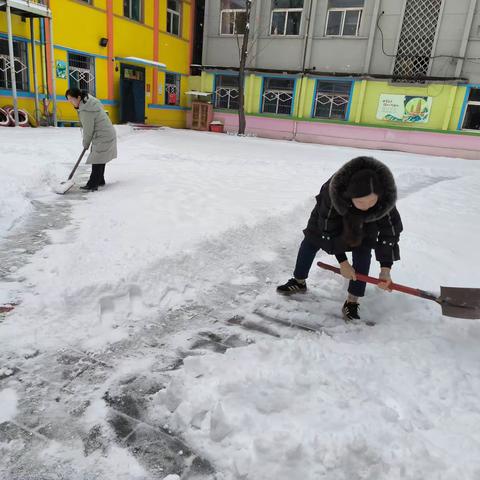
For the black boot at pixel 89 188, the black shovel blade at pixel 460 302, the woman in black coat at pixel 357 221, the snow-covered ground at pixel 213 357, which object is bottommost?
the snow-covered ground at pixel 213 357

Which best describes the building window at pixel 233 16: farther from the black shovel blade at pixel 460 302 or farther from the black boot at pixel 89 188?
the black shovel blade at pixel 460 302

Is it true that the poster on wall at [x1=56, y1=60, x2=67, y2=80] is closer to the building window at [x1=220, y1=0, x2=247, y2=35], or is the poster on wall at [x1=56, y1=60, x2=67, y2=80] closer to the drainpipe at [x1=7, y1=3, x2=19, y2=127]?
the drainpipe at [x1=7, y1=3, x2=19, y2=127]

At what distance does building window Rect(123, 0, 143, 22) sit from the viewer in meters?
15.1

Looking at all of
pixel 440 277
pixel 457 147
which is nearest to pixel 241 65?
pixel 457 147

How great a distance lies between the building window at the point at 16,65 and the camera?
37.1ft

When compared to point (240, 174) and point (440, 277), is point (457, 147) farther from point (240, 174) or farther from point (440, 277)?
point (440, 277)

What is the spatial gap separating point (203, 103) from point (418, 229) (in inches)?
594

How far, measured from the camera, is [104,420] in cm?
183

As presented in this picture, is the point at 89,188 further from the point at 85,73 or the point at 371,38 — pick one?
the point at 371,38

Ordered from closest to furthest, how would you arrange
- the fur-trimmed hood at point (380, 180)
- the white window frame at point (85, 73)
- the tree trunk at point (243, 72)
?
the fur-trimmed hood at point (380, 180) → the white window frame at point (85, 73) → the tree trunk at point (243, 72)

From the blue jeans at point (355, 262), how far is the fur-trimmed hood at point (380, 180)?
0.34m

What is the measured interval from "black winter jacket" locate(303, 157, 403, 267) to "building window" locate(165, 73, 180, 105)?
16.8 metres

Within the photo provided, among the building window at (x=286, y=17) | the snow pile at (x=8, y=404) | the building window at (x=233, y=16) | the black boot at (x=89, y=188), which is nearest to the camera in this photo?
the snow pile at (x=8, y=404)

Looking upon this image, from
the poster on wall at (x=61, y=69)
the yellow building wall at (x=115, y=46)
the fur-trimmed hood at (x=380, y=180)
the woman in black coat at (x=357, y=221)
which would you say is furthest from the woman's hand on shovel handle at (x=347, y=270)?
the poster on wall at (x=61, y=69)
